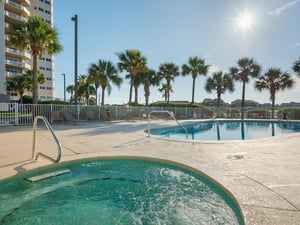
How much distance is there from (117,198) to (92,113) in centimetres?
1230

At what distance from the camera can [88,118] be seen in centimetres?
1439

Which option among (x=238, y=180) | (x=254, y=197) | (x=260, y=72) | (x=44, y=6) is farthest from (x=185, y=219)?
(x=44, y=6)

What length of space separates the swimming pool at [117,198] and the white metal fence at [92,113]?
903 cm

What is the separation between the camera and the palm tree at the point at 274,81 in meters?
20.5

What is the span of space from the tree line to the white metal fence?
1441mm

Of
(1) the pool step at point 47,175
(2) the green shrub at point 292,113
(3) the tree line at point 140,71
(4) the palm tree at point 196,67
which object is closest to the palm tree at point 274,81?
(3) the tree line at point 140,71

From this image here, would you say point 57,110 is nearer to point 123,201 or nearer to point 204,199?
point 123,201

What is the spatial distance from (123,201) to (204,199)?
1246 millimetres

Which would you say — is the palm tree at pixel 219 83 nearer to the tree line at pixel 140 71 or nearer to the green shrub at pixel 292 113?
the tree line at pixel 140 71

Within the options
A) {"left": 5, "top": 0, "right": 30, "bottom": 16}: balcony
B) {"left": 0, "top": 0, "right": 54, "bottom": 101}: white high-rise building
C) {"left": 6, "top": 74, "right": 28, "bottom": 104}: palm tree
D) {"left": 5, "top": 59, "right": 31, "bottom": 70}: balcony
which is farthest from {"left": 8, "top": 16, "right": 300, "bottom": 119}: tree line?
{"left": 5, "top": 0, "right": 30, "bottom": 16}: balcony

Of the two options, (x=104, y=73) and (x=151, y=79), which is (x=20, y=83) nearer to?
(x=104, y=73)

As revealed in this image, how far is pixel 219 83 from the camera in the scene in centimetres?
2517

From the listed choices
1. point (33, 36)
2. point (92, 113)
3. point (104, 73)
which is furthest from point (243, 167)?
point (104, 73)

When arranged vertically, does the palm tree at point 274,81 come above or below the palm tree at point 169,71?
below
